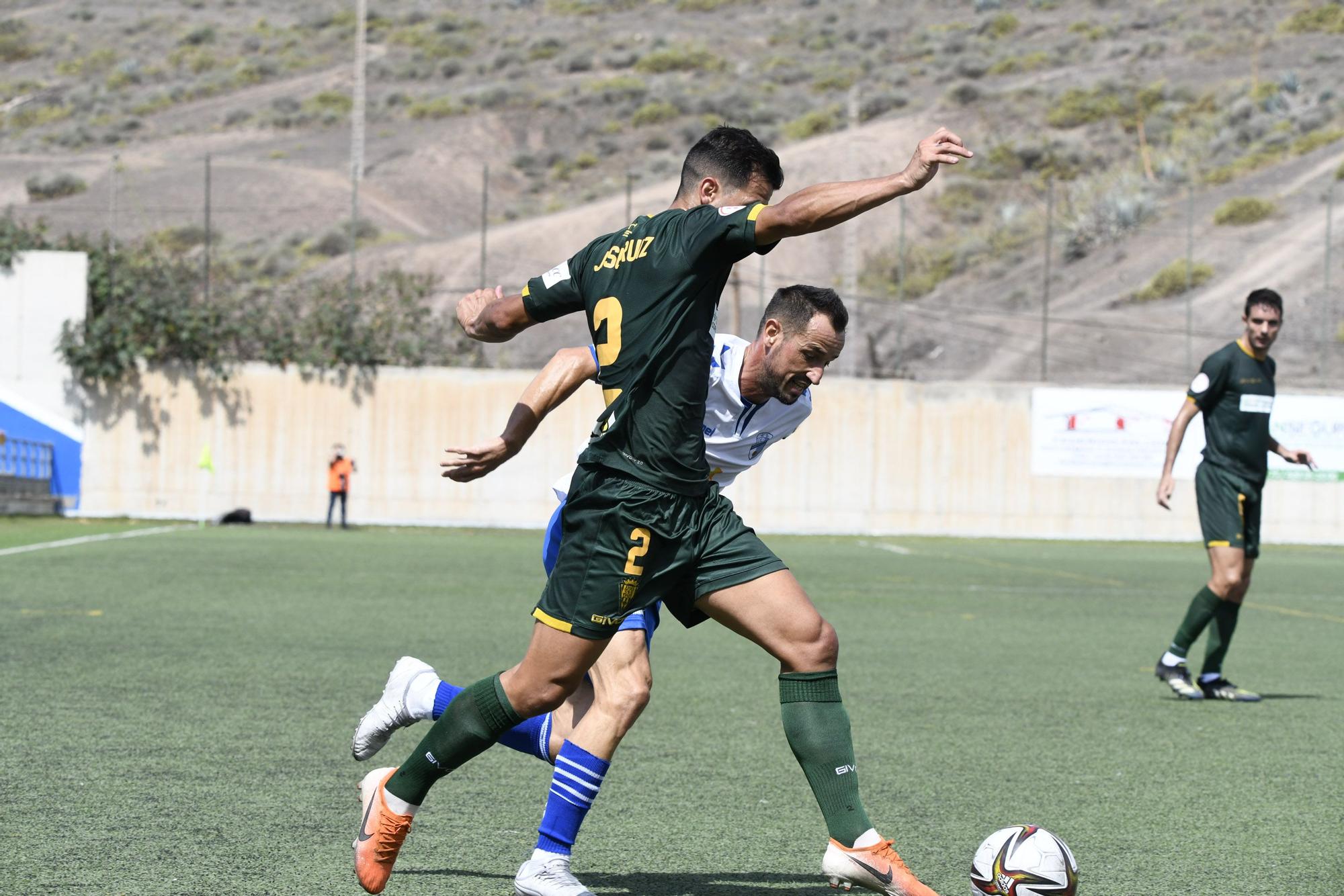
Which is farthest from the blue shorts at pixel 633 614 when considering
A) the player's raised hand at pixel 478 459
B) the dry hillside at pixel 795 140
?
the dry hillside at pixel 795 140

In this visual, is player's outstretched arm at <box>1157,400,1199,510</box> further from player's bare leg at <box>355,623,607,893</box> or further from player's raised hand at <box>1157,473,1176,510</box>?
player's bare leg at <box>355,623,607,893</box>

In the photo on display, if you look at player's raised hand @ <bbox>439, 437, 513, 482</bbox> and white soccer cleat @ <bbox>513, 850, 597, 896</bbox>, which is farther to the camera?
player's raised hand @ <bbox>439, 437, 513, 482</bbox>

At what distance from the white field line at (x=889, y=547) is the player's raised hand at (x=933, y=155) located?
1934cm

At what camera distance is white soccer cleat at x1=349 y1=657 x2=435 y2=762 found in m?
4.83

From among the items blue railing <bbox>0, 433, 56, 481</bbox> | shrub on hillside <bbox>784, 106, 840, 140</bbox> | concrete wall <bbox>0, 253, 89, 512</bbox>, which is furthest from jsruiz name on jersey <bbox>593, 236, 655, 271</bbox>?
shrub on hillside <bbox>784, 106, 840, 140</bbox>

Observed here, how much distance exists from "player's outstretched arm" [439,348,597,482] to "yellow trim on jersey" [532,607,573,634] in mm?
570

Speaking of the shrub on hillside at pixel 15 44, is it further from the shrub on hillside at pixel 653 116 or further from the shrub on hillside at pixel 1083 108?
the shrub on hillside at pixel 1083 108

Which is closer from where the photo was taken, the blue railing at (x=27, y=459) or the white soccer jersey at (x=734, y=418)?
the white soccer jersey at (x=734, y=418)

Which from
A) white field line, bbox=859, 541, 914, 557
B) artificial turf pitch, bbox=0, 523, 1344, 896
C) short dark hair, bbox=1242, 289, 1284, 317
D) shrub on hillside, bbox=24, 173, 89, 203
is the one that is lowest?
white field line, bbox=859, 541, 914, 557

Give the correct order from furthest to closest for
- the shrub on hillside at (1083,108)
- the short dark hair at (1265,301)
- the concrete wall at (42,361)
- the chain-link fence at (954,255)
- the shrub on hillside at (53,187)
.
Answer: the shrub on hillside at (1083,108) → the shrub on hillside at (53,187) → the chain-link fence at (954,255) → the concrete wall at (42,361) → the short dark hair at (1265,301)

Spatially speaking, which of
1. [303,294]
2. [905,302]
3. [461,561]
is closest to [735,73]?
[905,302]

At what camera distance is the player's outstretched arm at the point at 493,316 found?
4.45 m

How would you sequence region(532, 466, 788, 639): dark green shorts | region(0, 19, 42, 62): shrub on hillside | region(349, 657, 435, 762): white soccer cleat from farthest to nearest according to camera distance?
region(0, 19, 42, 62): shrub on hillside
region(349, 657, 435, 762): white soccer cleat
region(532, 466, 788, 639): dark green shorts

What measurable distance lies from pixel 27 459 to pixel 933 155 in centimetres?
2602
